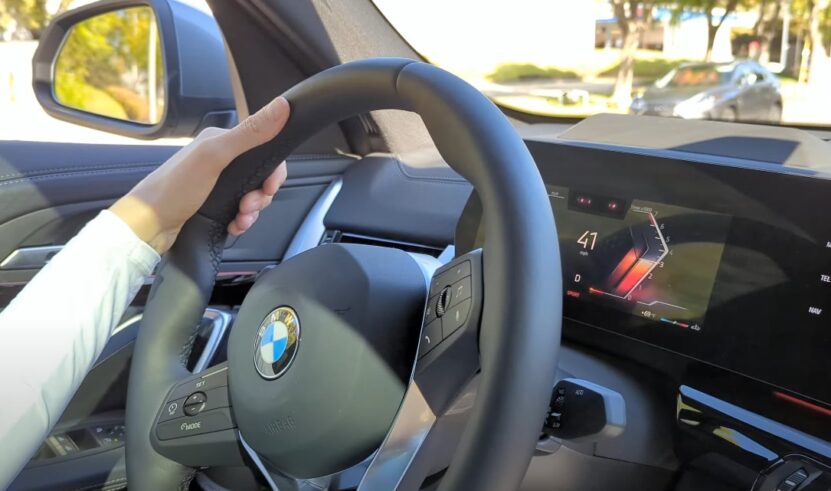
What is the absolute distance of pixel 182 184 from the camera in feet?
4.09

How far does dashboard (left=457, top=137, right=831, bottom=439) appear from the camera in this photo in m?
1.39

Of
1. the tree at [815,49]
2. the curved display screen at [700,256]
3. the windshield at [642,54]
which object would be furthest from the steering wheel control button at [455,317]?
the tree at [815,49]

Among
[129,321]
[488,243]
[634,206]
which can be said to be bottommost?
[129,321]

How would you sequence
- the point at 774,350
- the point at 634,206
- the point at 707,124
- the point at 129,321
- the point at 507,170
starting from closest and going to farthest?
the point at 507,170, the point at 774,350, the point at 634,206, the point at 707,124, the point at 129,321

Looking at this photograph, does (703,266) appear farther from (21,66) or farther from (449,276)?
(21,66)

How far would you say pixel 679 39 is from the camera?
8.67 meters

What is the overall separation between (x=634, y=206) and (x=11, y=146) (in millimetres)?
1708

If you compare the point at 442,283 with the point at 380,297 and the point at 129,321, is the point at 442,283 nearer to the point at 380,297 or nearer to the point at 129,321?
the point at 380,297

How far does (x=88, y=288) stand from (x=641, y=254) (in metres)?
1.03

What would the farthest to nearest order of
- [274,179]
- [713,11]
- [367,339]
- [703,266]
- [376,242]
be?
[713,11]
[376,242]
[703,266]
[274,179]
[367,339]

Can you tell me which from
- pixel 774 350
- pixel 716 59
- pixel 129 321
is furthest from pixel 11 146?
pixel 716 59

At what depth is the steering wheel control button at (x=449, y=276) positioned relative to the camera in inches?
37.9

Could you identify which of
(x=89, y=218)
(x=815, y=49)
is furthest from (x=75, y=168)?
(x=815, y=49)

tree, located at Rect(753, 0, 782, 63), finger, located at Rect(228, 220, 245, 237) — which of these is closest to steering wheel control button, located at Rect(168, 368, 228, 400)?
finger, located at Rect(228, 220, 245, 237)
